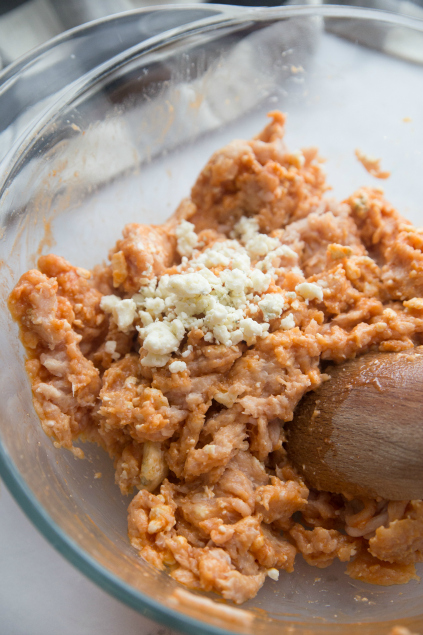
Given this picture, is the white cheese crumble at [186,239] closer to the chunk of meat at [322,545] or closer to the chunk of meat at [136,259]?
the chunk of meat at [136,259]

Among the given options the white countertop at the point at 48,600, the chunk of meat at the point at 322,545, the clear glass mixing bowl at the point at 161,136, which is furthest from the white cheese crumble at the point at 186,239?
the white countertop at the point at 48,600

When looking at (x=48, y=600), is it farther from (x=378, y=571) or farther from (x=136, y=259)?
(x=136, y=259)

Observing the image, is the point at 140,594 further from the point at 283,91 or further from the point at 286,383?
the point at 283,91

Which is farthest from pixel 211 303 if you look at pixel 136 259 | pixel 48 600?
pixel 48 600

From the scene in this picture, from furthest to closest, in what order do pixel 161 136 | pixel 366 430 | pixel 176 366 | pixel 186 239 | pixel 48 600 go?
pixel 161 136
pixel 186 239
pixel 48 600
pixel 176 366
pixel 366 430

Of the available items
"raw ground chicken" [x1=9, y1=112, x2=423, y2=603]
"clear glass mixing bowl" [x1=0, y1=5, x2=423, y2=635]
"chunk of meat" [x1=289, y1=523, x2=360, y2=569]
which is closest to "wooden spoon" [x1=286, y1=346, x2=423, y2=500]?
"raw ground chicken" [x1=9, y1=112, x2=423, y2=603]
